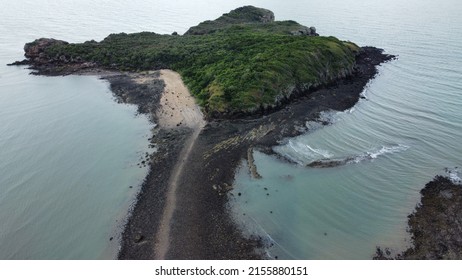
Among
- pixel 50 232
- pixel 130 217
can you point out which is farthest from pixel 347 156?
pixel 50 232

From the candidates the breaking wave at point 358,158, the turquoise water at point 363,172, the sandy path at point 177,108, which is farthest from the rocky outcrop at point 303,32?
the breaking wave at point 358,158

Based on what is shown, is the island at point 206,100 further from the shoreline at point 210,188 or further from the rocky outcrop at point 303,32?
the rocky outcrop at point 303,32

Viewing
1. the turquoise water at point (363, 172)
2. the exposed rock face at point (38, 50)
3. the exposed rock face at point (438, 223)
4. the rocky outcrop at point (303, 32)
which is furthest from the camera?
the rocky outcrop at point (303, 32)

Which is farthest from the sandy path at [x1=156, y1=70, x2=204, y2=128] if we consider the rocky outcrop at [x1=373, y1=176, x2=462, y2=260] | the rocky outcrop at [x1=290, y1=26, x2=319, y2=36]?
the rocky outcrop at [x1=290, y1=26, x2=319, y2=36]

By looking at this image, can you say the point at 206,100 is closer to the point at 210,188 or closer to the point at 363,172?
the point at 210,188

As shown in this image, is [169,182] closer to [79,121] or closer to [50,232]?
[50,232]
